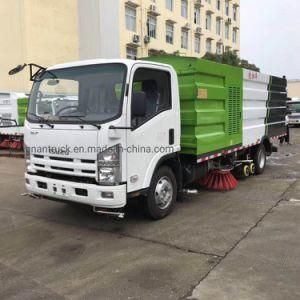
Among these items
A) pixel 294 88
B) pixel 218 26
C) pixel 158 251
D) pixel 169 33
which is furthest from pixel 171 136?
pixel 294 88

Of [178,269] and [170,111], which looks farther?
[170,111]

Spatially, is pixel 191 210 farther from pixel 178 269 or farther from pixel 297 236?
pixel 178 269

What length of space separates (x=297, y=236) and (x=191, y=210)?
1.89 m

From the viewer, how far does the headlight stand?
16.6 ft

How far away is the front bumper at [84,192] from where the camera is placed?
5.11m

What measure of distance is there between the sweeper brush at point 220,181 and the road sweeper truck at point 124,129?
0.73 m

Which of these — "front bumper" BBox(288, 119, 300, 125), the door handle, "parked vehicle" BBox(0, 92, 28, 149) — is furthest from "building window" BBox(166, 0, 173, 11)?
the door handle

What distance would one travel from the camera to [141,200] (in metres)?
5.90

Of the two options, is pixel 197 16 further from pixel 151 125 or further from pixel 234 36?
pixel 151 125

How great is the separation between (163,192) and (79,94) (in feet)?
6.29

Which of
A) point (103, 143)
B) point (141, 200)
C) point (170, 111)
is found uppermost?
point (170, 111)

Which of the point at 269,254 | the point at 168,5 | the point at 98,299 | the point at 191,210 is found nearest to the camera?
the point at 98,299

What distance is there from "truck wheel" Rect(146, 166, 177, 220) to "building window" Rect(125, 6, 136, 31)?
85.8 ft

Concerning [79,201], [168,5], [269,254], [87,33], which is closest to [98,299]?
[79,201]
